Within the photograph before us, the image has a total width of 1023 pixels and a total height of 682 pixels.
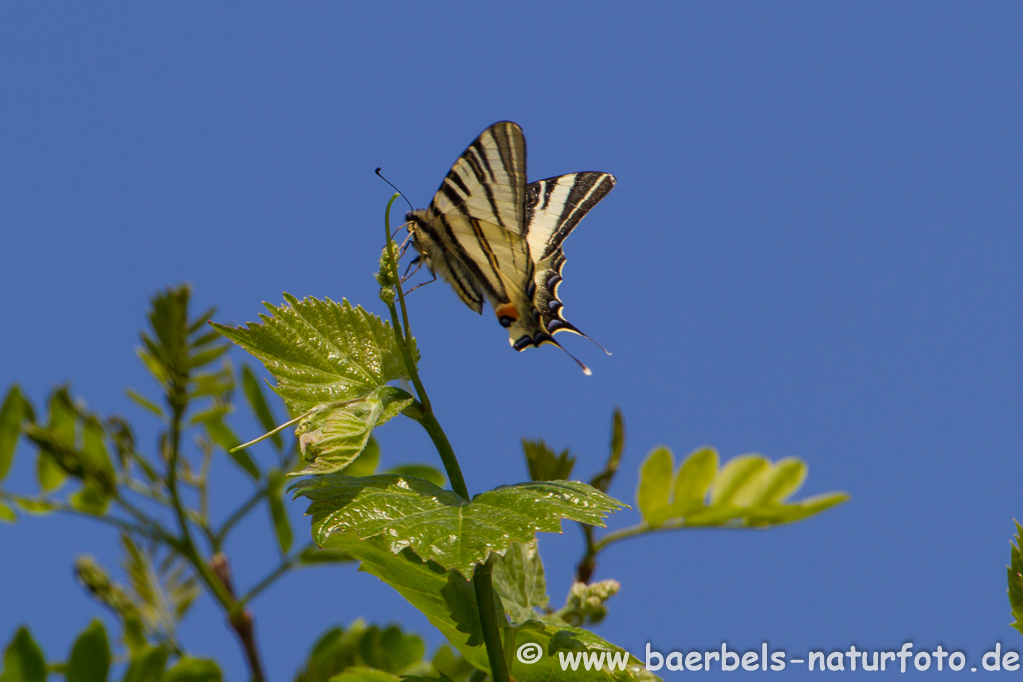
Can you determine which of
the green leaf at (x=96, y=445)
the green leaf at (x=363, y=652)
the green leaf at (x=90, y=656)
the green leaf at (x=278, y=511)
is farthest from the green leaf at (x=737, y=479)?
the green leaf at (x=96, y=445)

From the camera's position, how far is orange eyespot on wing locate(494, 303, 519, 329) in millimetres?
2045

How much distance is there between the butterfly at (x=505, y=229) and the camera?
5.69ft

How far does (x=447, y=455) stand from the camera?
122cm

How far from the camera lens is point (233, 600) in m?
2.51

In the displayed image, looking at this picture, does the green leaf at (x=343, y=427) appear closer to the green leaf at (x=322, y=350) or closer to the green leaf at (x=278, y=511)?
the green leaf at (x=322, y=350)

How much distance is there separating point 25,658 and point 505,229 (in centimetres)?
134

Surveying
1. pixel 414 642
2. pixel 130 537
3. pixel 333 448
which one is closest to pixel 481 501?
pixel 333 448

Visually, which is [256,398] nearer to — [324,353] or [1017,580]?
[324,353]

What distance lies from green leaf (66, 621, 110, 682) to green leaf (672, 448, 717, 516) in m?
1.41

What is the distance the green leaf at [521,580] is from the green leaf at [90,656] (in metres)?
0.94

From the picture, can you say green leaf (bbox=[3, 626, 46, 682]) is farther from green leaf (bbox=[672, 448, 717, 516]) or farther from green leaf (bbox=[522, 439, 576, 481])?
green leaf (bbox=[672, 448, 717, 516])

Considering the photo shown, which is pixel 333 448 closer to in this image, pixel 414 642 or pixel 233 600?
pixel 414 642

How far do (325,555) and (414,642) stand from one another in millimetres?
471

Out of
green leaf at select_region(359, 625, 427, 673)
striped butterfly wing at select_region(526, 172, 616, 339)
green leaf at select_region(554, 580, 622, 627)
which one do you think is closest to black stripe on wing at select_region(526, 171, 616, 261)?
striped butterfly wing at select_region(526, 172, 616, 339)
